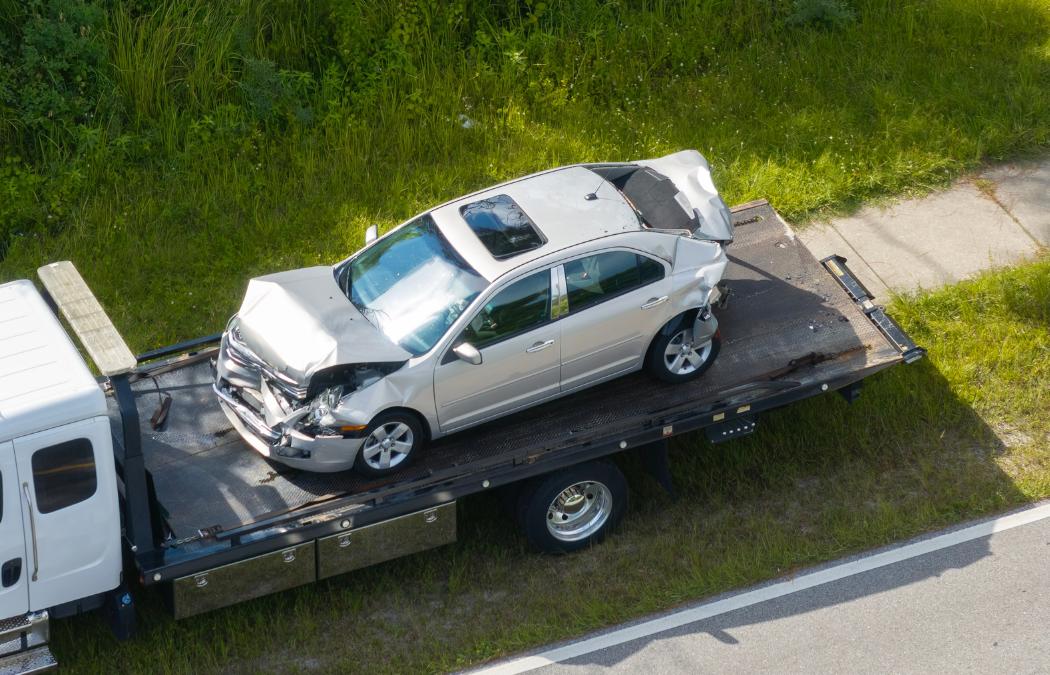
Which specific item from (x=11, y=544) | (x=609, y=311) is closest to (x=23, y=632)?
(x=11, y=544)

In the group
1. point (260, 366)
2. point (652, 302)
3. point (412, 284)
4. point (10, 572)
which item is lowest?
point (10, 572)

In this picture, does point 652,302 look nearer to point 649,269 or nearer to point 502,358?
point 649,269

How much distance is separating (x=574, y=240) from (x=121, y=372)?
3.23 m

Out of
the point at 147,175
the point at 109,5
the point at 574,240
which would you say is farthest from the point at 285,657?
the point at 109,5

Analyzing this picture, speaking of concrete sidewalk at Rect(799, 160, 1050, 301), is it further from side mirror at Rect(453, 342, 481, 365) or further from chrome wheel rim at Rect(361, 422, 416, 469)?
chrome wheel rim at Rect(361, 422, 416, 469)

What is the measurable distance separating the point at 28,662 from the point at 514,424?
3.60m

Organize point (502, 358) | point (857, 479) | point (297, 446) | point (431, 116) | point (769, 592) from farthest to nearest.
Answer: point (431, 116) → point (857, 479) → point (769, 592) → point (502, 358) → point (297, 446)

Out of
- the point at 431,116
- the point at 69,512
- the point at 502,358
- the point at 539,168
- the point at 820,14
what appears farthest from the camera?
the point at 820,14

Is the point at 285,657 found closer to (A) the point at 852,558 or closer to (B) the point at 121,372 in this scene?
(B) the point at 121,372

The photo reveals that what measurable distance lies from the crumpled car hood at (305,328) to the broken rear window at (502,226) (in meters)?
1.07

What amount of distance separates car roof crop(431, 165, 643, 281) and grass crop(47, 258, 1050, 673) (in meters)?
2.12

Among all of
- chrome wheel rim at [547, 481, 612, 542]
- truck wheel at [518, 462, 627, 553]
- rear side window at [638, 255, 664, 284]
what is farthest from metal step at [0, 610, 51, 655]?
rear side window at [638, 255, 664, 284]

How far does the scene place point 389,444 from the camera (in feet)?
23.9

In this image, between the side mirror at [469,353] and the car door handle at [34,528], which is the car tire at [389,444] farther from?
the car door handle at [34,528]
